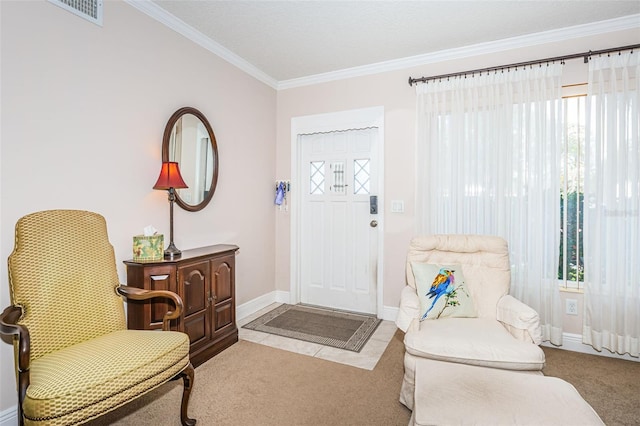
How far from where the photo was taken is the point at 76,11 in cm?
202

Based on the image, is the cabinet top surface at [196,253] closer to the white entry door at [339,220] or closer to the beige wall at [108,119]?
the beige wall at [108,119]

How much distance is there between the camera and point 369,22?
2.65 m

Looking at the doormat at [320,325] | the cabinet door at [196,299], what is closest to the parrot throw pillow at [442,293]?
the doormat at [320,325]

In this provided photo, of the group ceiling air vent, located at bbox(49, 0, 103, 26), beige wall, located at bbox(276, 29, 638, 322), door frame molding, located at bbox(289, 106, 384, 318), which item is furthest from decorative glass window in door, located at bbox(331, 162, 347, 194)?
ceiling air vent, located at bbox(49, 0, 103, 26)

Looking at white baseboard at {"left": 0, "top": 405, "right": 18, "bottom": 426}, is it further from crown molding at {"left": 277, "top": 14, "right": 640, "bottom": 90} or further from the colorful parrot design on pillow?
crown molding at {"left": 277, "top": 14, "right": 640, "bottom": 90}

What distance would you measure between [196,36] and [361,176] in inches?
80.9

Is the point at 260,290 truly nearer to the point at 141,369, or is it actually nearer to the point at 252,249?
the point at 252,249

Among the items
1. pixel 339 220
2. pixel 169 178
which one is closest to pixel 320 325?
pixel 339 220

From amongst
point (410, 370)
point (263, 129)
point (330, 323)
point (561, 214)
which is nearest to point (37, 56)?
point (263, 129)

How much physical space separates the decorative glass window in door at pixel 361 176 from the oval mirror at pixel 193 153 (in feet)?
4.91

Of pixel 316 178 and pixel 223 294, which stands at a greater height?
pixel 316 178

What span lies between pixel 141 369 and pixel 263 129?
9.31 feet

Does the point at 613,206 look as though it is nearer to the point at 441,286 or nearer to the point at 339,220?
the point at 441,286

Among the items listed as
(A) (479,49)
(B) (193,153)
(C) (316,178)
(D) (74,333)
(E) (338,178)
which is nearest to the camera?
(D) (74,333)
